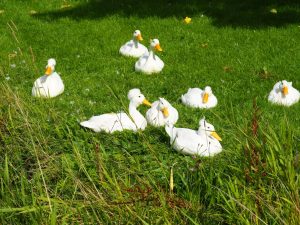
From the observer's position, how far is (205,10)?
357 inches

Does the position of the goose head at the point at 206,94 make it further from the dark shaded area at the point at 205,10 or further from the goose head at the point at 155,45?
the dark shaded area at the point at 205,10

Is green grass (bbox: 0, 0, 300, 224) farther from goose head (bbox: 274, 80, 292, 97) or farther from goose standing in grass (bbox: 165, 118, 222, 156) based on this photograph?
goose head (bbox: 274, 80, 292, 97)

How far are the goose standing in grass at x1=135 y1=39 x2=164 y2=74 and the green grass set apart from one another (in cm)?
11

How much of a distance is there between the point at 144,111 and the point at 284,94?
1.54 meters

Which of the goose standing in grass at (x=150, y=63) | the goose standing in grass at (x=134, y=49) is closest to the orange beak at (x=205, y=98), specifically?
the goose standing in grass at (x=150, y=63)

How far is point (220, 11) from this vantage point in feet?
29.5

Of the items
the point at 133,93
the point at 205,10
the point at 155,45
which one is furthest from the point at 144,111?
the point at 205,10

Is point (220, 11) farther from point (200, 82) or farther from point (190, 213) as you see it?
point (190, 213)

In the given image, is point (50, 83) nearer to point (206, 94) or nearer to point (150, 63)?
point (150, 63)

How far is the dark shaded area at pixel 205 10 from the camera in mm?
8539

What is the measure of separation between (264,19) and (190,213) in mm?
5909

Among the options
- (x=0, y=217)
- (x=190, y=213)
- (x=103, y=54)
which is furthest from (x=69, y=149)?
(x=103, y=54)

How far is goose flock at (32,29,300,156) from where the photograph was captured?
15.6 ft

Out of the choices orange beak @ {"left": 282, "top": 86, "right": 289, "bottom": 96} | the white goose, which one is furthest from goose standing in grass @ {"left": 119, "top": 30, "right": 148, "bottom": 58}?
orange beak @ {"left": 282, "top": 86, "right": 289, "bottom": 96}
